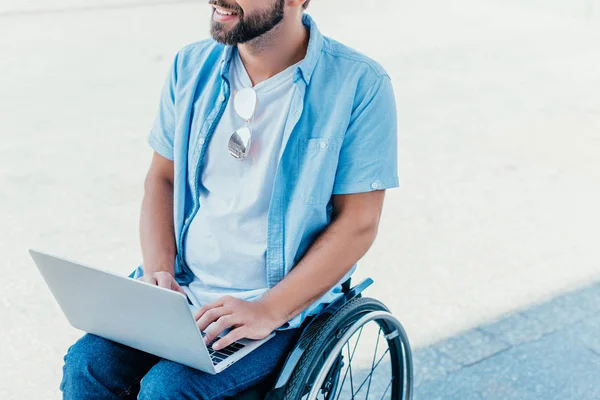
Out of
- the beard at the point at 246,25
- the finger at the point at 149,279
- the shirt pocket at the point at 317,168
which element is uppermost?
the beard at the point at 246,25

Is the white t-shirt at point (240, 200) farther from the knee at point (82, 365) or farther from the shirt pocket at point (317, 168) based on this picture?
the knee at point (82, 365)

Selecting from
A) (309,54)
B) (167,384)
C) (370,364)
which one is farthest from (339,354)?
(370,364)

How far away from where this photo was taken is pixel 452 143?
429 centimetres

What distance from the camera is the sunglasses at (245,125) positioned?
1723 millimetres

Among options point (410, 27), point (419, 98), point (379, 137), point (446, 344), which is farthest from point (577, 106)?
point (379, 137)

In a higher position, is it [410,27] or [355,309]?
[355,309]

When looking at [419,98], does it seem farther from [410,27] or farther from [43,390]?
[43,390]

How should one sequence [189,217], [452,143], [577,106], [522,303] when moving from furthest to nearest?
[577,106], [452,143], [522,303], [189,217]

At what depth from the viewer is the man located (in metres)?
1.64

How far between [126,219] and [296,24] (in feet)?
6.39

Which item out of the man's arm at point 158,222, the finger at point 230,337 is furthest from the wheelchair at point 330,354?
the man's arm at point 158,222

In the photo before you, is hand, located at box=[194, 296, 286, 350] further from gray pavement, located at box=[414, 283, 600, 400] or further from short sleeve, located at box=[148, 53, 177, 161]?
gray pavement, located at box=[414, 283, 600, 400]

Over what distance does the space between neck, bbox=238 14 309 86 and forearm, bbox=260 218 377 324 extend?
352mm

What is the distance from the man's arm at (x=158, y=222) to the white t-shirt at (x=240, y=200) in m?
0.08
